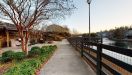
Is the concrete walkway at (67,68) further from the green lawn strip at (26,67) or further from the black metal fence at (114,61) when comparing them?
the black metal fence at (114,61)

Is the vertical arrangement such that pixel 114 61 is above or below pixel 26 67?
above

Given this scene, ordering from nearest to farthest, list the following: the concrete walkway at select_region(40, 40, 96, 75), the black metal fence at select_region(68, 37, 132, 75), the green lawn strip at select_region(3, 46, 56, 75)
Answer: the black metal fence at select_region(68, 37, 132, 75), the green lawn strip at select_region(3, 46, 56, 75), the concrete walkway at select_region(40, 40, 96, 75)

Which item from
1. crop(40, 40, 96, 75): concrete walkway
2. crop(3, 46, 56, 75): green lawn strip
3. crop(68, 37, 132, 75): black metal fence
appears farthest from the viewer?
crop(40, 40, 96, 75): concrete walkway

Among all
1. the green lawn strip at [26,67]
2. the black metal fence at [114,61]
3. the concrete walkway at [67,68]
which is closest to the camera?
the black metal fence at [114,61]

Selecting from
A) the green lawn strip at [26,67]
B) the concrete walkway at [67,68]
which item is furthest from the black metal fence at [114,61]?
the green lawn strip at [26,67]

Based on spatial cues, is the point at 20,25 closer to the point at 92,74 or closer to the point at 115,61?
the point at 92,74

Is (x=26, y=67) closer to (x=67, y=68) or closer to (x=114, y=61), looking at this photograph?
(x=67, y=68)

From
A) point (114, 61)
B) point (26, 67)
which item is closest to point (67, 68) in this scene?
point (26, 67)

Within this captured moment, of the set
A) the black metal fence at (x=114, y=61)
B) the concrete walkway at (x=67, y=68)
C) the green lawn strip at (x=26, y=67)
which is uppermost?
the black metal fence at (x=114, y=61)

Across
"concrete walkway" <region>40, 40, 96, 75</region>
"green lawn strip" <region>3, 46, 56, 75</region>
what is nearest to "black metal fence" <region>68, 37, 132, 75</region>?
"concrete walkway" <region>40, 40, 96, 75</region>

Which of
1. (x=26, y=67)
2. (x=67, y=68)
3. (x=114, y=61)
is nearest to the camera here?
(x=114, y=61)

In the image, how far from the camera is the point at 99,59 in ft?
24.1

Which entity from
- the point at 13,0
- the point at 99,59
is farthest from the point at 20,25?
the point at 99,59

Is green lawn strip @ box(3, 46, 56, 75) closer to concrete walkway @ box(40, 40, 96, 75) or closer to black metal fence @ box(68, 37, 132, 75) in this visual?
concrete walkway @ box(40, 40, 96, 75)
